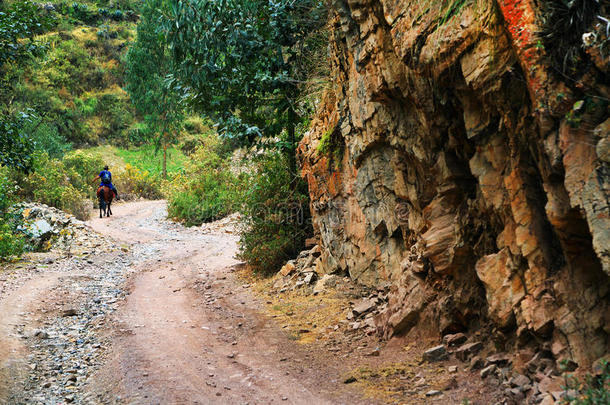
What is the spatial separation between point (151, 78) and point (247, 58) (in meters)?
24.6

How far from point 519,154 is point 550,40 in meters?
1.20

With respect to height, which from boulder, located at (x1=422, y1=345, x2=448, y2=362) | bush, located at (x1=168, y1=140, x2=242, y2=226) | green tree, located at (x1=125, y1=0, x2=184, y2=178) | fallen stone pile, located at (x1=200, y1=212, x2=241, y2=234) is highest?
green tree, located at (x1=125, y1=0, x2=184, y2=178)

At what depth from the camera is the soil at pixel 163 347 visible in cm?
586

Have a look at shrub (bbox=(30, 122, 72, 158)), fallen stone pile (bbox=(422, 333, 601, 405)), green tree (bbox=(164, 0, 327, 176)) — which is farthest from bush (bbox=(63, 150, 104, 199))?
fallen stone pile (bbox=(422, 333, 601, 405))

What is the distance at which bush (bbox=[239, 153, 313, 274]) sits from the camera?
12719 mm

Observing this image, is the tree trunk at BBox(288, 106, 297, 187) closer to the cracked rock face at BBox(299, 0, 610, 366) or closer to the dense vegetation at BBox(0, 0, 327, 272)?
the dense vegetation at BBox(0, 0, 327, 272)

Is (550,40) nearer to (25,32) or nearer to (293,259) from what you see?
(25,32)

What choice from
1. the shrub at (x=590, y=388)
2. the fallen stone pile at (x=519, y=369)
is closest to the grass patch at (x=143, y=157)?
the fallen stone pile at (x=519, y=369)

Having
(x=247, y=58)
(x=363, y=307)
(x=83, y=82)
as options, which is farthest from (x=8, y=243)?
(x=83, y=82)

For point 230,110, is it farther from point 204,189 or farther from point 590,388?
point 590,388

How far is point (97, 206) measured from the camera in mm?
27453

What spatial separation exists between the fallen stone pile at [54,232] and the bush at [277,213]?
6530mm

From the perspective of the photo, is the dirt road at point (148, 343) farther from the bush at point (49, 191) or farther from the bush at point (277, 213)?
the bush at point (49, 191)

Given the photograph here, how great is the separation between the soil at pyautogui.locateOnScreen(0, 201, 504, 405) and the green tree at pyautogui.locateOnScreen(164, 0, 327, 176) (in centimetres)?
446
